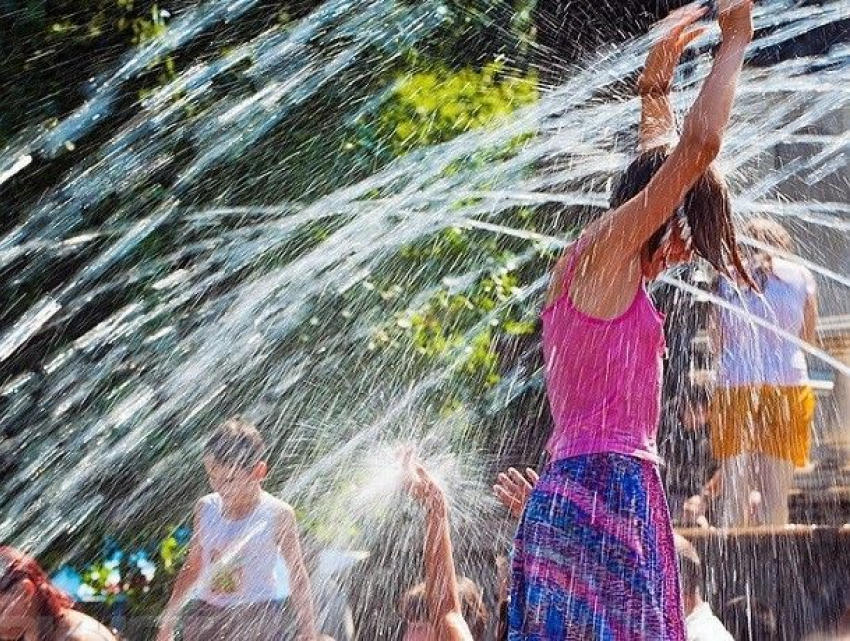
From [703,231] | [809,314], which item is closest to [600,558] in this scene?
[703,231]

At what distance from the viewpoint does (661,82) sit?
3.57 m

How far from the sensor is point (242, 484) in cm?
504

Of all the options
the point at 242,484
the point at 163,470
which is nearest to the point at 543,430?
the point at 163,470

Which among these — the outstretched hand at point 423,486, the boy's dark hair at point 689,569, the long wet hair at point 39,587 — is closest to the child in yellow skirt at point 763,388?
the boy's dark hair at point 689,569

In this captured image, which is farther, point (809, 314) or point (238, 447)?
point (809, 314)

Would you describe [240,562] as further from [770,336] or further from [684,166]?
[684,166]

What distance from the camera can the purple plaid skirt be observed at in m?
2.98

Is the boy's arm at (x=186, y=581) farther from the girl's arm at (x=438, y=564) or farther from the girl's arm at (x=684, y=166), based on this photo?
the girl's arm at (x=684, y=166)

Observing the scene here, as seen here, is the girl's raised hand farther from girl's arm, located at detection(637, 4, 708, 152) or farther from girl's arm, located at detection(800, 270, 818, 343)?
girl's arm, located at detection(800, 270, 818, 343)

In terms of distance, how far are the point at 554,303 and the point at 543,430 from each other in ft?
13.6

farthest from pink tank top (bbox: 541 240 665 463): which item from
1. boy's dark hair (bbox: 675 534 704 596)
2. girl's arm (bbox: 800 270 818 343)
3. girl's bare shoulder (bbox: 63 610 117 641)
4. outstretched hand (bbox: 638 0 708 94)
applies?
girl's arm (bbox: 800 270 818 343)

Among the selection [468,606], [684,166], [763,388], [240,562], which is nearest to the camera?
[684,166]

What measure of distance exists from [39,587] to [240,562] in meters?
0.68

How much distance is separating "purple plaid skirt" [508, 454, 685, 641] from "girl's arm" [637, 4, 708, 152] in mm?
843
